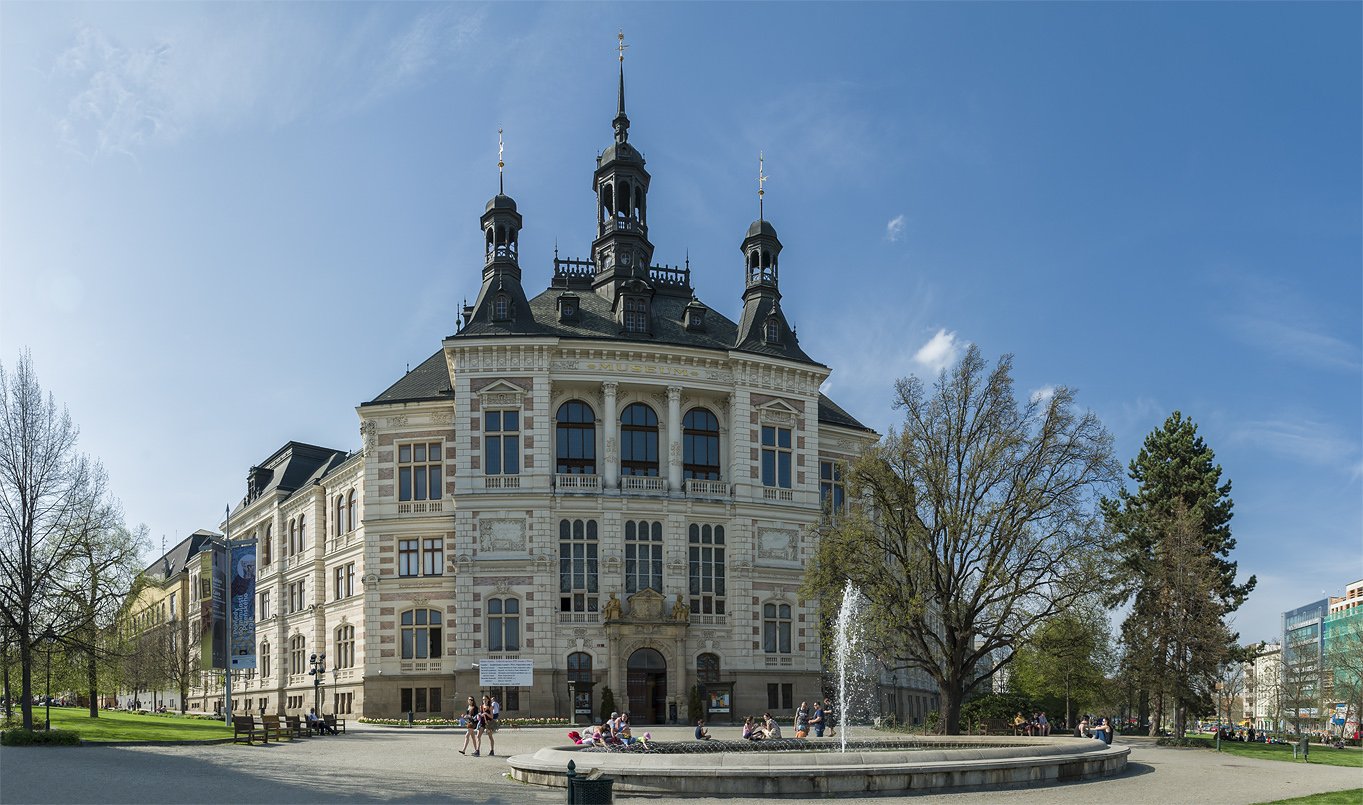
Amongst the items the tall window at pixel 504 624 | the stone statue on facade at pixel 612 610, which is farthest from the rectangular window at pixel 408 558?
the stone statue on facade at pixel 612 610

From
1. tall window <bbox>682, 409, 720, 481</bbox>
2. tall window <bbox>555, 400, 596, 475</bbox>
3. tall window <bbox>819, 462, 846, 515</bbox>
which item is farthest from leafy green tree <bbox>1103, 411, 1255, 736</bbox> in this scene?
tall window <bbox>555, 400, 596, 475</bbox>

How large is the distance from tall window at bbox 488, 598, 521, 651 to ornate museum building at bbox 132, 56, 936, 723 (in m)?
0.12

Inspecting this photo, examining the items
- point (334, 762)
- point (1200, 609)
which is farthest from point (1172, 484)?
point (334, 762)

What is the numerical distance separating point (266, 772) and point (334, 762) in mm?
3747

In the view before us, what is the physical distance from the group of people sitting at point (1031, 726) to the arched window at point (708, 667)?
15.4 meters

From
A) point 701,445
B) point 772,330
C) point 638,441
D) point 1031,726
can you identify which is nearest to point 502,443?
point 638,441

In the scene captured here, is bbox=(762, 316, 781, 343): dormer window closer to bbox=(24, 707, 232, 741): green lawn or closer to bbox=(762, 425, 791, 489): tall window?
bbox=(762, 425, 791, 489): tall window

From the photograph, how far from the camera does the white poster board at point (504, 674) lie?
5703cm

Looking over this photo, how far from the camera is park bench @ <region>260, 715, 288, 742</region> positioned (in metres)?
42.4

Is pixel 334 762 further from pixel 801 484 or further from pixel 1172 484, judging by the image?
pixel 1172 484

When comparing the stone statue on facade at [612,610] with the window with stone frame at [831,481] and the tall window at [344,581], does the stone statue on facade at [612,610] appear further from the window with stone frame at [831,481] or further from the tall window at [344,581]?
the tall window at [344,581]

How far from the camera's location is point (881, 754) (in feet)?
92.0

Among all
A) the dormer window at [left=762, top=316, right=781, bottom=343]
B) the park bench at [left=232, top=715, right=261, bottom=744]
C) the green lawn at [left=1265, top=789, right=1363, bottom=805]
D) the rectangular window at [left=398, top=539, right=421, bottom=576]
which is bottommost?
the park bench at [left=232, top=715, right=261, bottom=744]

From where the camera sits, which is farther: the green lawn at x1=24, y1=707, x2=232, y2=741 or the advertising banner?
the advertising banner
